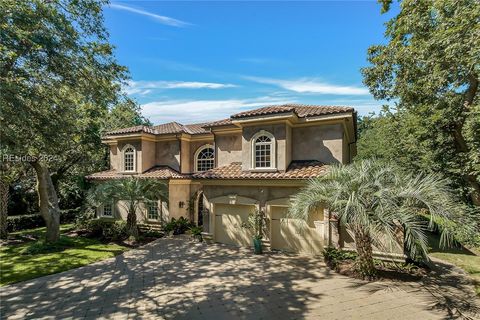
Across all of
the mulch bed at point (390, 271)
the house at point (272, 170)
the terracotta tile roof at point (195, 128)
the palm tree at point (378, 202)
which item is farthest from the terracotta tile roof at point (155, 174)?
the mulch bed at point (390, 271)

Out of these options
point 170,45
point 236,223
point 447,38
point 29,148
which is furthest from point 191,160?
point 447,38

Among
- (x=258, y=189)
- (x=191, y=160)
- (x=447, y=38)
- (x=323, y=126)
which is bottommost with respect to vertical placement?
(x=258, y=189)

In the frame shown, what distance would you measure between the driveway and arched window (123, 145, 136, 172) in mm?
9477

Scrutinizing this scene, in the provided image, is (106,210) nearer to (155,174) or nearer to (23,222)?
(155,174)

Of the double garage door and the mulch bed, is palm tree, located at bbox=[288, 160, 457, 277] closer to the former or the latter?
the mulch bed

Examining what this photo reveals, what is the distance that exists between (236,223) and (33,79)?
1167 cm

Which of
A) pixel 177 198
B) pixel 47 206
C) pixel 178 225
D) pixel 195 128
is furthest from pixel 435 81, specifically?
pixel 47 206

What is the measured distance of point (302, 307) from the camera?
26.2ft

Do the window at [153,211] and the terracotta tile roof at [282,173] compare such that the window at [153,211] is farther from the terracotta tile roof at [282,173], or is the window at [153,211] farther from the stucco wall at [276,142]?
the stucco wall at [276,142]

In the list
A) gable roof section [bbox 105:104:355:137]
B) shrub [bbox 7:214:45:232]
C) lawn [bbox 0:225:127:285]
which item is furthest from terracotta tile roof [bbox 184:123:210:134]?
shrub [bbox 7:214:45:232]

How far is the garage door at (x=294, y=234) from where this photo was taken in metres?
13.2

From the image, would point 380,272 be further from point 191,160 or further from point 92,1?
point 92,1

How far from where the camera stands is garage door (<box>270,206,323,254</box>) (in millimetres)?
13203

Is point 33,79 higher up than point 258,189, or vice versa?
point 33,79
